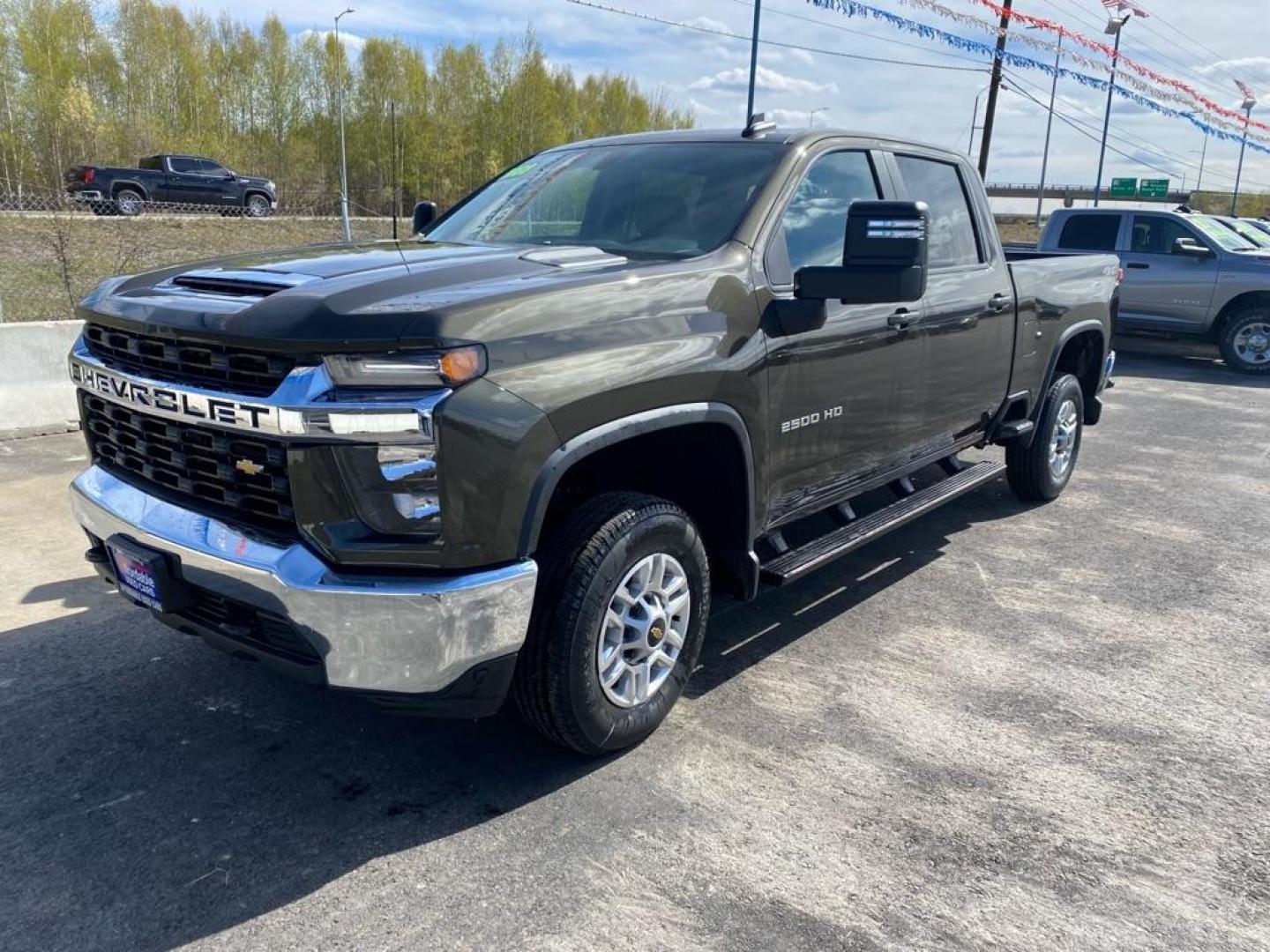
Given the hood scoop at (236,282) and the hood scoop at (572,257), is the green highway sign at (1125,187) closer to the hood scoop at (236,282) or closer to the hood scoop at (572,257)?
the hood scoop at (572,257)

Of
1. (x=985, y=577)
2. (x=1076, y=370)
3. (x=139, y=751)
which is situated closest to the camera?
(x=139, y=751)

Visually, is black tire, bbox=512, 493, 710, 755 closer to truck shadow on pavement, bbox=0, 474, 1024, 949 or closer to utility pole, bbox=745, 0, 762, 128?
truck shadow on pavement, bbox=0, 474, 1024, 949

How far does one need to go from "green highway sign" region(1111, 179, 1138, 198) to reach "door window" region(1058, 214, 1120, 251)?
5451cm

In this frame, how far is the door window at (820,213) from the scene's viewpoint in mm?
3549

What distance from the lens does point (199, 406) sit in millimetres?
2656

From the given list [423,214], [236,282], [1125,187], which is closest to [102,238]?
[423,214]

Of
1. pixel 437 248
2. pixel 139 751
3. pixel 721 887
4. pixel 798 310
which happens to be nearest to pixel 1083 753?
pixel 721 887

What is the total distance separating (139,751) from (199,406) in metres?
1.27

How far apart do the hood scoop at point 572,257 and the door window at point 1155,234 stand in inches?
442

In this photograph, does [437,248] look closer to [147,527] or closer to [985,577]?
[147,527]

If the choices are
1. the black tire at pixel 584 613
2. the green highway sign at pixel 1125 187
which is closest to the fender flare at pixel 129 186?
the black tire at pixel 584 613

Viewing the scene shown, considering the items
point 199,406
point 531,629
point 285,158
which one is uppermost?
point 285,158

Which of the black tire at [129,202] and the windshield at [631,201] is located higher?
the black tire at [129,202]

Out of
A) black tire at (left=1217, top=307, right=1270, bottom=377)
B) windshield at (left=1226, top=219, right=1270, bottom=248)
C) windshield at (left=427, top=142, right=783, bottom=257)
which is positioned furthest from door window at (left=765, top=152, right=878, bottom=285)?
windshield at (left=1226, top=219, right=1270, bottom=248)
